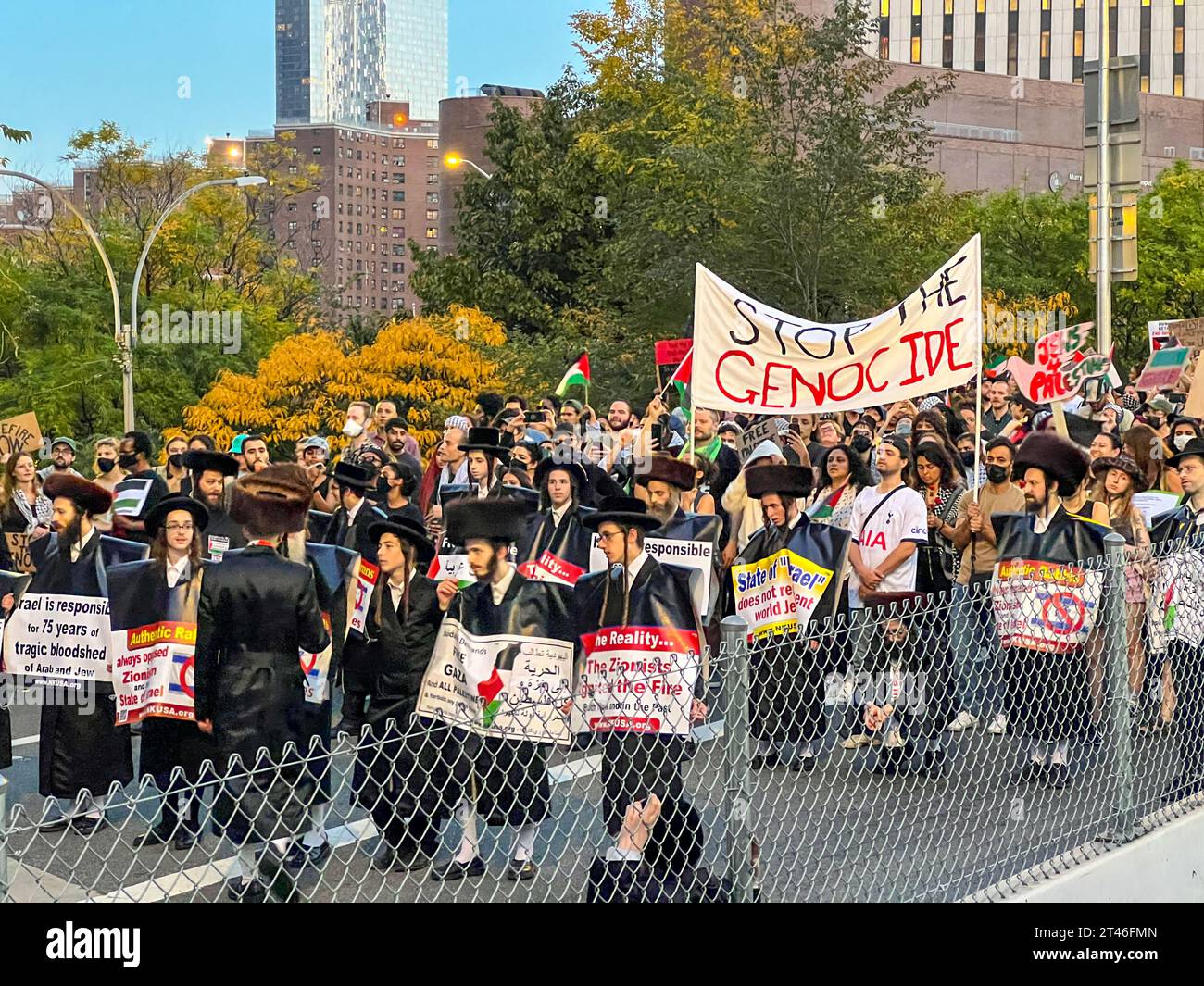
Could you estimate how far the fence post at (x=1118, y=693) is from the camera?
615 cm

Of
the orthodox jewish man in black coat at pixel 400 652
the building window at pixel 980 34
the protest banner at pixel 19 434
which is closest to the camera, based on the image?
the orthodox jewish man in black coat at pixel 400 652

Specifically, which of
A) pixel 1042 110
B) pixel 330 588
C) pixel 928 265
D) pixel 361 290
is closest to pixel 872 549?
pixel 330 588

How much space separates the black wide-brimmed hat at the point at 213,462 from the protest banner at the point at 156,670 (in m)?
2.13

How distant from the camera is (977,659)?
7008mm

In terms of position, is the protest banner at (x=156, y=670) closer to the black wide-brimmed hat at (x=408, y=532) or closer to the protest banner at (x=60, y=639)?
the protest banner at (x=60, y=639)

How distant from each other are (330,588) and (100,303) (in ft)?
101

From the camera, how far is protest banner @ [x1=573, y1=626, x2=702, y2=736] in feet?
19.4

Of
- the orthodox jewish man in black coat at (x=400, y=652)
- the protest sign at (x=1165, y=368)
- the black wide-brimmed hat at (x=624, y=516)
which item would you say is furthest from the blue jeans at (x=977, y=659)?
the protest sign at (x=1165, y=368)

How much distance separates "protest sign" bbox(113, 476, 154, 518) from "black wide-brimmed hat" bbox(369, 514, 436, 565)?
357 cm

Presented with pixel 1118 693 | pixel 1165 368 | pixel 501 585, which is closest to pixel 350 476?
pixel 501 585

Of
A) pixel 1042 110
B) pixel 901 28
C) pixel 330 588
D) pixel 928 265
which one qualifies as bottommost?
pixel 330 588

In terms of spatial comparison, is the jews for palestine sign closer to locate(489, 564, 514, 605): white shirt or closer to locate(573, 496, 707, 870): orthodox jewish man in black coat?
locate(573, 496, 707, 870): orthodox jewish man in black coat
